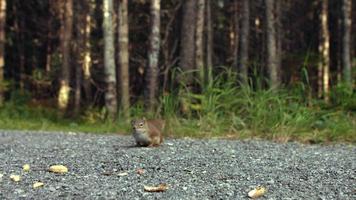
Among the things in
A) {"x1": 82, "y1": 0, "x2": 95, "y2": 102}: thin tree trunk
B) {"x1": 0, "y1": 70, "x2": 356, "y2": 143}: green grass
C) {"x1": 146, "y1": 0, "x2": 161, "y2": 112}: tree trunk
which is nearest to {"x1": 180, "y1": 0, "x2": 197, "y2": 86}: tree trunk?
{"x1": 146, "y1": 0, "x2": 161, "y2": 112}: tree trunk

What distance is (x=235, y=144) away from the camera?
7.26 meters

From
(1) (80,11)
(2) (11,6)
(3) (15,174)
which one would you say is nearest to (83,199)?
(3) (15,174)

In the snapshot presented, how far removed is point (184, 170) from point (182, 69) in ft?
24.4

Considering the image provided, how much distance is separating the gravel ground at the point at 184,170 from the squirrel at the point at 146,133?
14cm

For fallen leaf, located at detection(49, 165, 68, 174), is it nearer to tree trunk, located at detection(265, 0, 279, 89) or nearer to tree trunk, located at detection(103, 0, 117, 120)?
tree trunk, located at detection(103, 0, 117, 120)

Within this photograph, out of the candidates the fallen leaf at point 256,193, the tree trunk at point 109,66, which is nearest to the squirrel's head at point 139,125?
the fallen leaf at point 256,193

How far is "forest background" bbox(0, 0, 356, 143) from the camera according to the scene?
8.64 metres

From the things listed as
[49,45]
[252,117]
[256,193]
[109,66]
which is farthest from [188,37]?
[49,45]

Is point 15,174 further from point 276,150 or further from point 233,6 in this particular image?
point 233,6

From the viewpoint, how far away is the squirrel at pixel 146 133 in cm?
669

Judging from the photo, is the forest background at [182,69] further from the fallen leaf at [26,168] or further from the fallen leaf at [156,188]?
the fallen leaf at [156,188]

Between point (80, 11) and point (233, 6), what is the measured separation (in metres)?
7.14

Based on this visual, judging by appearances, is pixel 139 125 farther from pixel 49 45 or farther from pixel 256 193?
pixel 49 45

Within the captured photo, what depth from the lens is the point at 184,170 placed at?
197 inches
